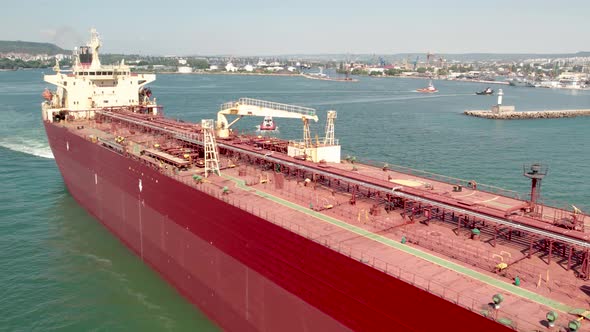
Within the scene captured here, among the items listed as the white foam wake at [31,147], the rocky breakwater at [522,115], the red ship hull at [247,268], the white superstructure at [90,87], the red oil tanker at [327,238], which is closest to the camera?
the red oil tanker at [327,238]

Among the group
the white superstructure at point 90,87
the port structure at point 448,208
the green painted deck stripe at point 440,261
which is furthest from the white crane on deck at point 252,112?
the white superstructure at point 90,87

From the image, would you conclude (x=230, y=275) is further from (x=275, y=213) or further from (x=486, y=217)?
(x=486, y=217)

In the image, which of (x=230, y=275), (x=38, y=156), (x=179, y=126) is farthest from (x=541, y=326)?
(x=38, y=156)

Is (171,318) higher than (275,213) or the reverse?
→ the reverse

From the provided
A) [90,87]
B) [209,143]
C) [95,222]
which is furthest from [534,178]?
[90,87]

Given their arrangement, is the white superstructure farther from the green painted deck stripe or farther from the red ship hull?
the green painted deck stripe

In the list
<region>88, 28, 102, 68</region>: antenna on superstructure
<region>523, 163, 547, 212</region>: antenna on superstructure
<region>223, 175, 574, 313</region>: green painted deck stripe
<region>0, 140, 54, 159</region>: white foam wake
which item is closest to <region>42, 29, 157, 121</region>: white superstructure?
<region>88, 28, 102, 68</region>: antenna on superstructure

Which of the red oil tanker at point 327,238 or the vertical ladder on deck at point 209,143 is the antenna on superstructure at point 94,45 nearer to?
the red oil tanker at point 327,238
